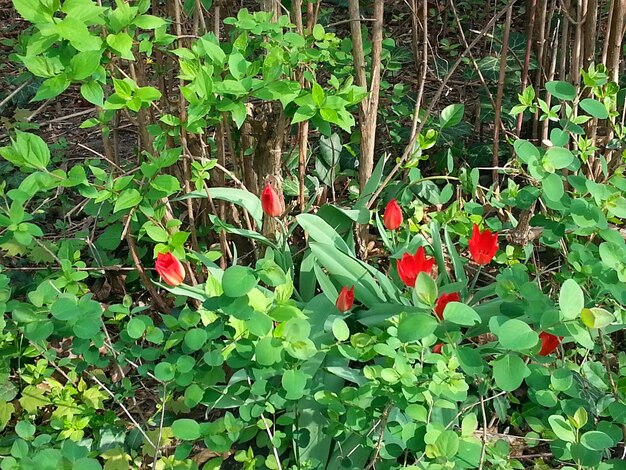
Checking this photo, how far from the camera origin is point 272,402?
4.93 ft

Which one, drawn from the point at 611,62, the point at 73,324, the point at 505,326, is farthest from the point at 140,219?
the point at 611,62

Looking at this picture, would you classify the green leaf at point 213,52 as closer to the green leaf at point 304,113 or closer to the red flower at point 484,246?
the green leaf at point 304,113

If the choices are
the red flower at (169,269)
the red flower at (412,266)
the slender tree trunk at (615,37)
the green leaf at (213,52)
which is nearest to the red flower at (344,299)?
the red flower at (412,266)

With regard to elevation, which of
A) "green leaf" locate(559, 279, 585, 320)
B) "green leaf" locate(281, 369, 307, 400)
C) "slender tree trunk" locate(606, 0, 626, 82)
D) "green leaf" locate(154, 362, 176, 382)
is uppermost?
"slender tree trunk" locate(606, 0, 626, 82)

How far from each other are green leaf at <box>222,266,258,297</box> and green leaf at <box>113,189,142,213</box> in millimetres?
405

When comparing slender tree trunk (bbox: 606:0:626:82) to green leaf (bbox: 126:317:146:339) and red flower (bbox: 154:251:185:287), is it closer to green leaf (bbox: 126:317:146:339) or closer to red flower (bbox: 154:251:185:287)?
red flower (bbox: 154:251:185:287)

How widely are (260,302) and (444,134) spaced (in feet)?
4.70

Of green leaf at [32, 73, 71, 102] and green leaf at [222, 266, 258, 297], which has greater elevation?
green leaf at [32, 73, 71, 102]

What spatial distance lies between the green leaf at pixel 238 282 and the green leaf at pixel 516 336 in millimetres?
439

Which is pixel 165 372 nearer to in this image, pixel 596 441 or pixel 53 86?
pixel 53 86

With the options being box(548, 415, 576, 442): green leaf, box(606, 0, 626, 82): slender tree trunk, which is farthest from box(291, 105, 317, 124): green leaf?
box(606, 0, 626, 82): slender tree trunk

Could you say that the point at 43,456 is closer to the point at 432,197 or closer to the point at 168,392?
the point at 168,392

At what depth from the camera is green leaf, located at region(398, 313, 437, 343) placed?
1255 millimetres

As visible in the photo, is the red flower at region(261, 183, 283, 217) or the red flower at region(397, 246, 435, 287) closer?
the red flower at region(397, 246, 435, 287)
